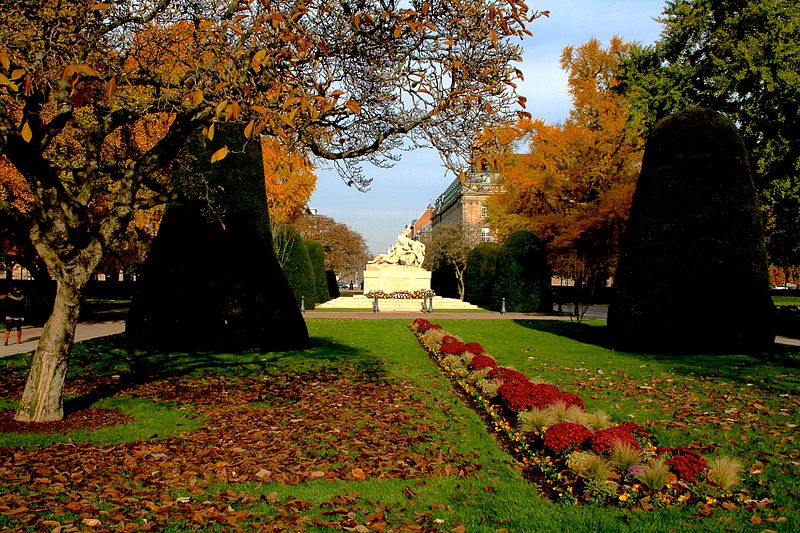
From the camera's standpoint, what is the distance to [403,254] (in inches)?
1523

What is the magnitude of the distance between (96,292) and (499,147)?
4649 cm

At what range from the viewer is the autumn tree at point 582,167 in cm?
3247

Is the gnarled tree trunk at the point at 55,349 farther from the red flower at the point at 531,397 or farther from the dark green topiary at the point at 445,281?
the dark green topiary at the point at 445,281

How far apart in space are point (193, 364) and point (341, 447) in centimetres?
653

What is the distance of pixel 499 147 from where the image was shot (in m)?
6.80

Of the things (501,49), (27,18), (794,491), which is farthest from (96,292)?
(794,491)

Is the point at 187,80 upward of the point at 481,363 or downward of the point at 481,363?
upward

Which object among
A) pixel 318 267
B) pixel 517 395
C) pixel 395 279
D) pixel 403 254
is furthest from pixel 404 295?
pixel 517 395

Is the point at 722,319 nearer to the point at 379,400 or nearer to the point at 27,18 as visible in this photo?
the point at 379,400

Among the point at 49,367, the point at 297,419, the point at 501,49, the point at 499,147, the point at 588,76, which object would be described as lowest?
the point at 297,419

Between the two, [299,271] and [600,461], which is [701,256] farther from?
[299,271]

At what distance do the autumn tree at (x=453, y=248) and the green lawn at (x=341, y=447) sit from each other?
39713 millimetres

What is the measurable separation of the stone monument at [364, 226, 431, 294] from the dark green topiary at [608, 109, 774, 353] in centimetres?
2381

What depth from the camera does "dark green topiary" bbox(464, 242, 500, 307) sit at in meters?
35.8
